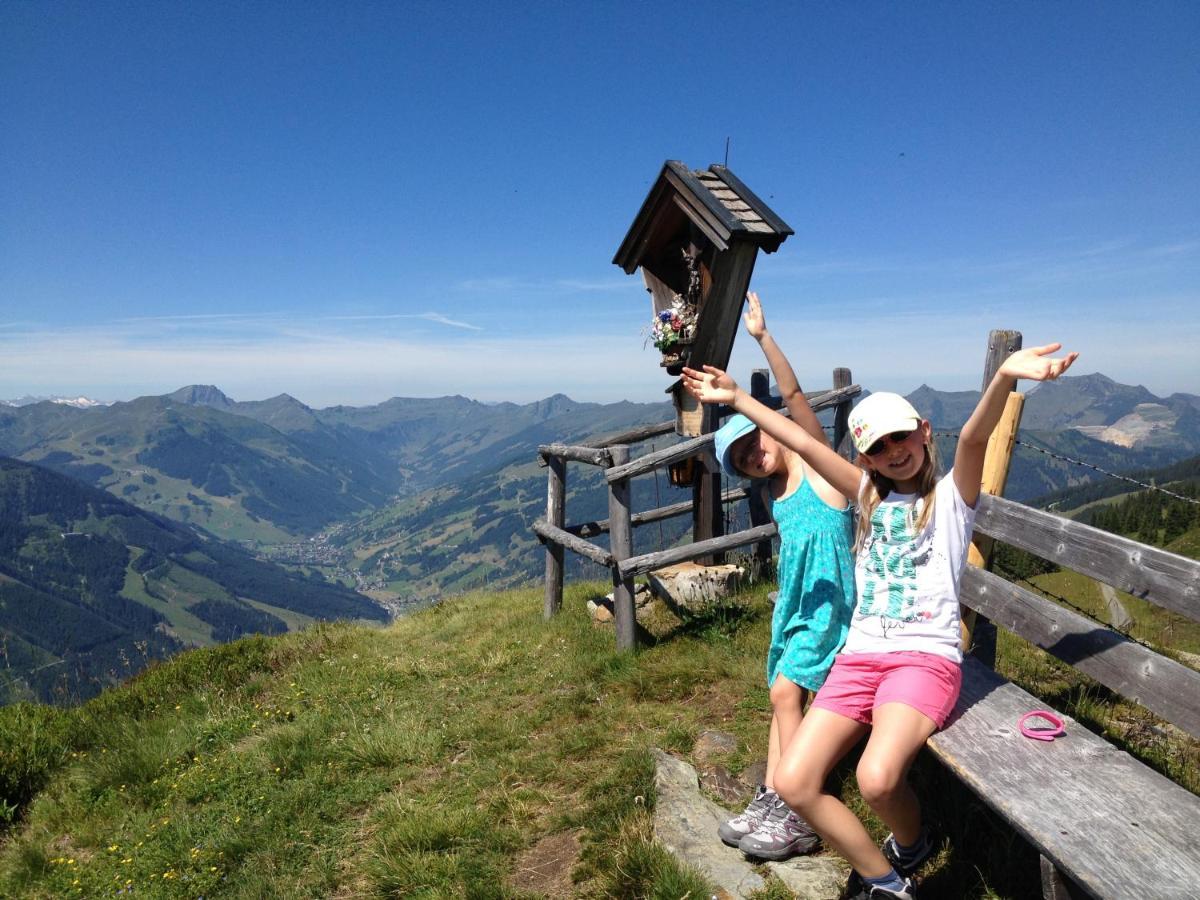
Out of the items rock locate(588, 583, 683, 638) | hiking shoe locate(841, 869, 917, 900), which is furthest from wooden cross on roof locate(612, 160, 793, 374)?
hiking shoe locate(841, 869, 917, 900)

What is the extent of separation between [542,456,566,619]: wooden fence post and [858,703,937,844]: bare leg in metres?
6.06

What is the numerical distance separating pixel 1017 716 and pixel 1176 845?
0.90 m

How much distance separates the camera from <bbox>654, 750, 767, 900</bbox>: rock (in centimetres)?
337

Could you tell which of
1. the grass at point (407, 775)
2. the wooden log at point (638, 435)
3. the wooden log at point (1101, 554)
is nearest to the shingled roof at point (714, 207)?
the wooden log at point (638, 435)

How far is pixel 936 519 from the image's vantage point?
128 inches

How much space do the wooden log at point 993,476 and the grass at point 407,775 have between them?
1.16 m

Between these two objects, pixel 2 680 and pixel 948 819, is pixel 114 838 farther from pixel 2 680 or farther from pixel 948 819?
pixel 948 819

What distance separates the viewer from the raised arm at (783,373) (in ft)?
12.5

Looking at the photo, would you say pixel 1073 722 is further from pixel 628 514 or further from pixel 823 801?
pixel 628 514

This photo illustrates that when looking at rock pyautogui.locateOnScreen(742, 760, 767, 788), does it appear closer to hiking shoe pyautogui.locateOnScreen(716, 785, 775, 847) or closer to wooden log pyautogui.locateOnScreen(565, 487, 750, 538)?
hiking shoe pyautogui.locateOnScreen(716, 785, 775, 847)

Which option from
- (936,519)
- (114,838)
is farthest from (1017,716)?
(114,838)

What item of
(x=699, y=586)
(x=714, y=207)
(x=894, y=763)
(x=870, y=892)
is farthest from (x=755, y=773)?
(x=714, y=207)

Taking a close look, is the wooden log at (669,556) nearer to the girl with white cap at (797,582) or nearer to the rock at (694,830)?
the rock at (694,830)

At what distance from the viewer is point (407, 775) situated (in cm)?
544
